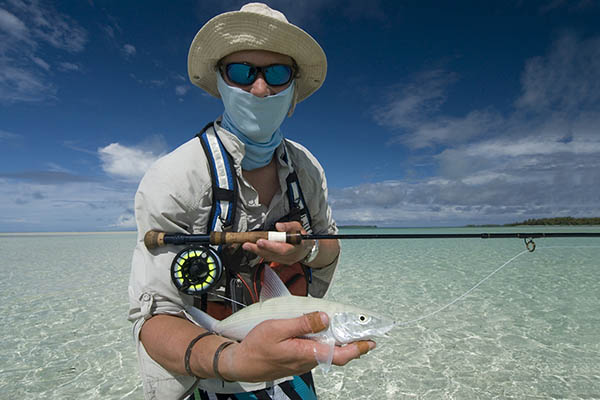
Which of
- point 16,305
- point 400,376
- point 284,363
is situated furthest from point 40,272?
point 284,363

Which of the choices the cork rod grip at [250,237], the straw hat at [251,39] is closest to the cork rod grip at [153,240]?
the cork rod grip at [250,237]

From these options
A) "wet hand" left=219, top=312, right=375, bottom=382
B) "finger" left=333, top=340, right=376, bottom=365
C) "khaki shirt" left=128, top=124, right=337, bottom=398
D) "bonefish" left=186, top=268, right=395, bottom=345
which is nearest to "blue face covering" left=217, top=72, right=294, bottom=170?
"khaki shirt" left=128, top=124, right=337, bottom=398

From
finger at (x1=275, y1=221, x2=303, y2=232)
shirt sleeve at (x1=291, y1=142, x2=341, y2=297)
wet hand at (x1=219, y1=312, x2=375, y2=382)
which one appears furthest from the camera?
shirt sleeve at (x1=291, y1=142, x2=341, y2=297)

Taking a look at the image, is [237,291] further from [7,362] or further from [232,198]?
[7,362]

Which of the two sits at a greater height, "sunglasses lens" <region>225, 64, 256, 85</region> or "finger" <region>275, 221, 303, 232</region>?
"sunglasses lens" <region>225, 64, 256, 85</region>

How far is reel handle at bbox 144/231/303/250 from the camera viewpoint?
168 centimetres

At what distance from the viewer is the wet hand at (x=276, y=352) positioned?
133cm

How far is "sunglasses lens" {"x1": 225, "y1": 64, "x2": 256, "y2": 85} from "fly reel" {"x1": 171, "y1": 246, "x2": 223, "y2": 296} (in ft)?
3.83

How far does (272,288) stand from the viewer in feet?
5.99

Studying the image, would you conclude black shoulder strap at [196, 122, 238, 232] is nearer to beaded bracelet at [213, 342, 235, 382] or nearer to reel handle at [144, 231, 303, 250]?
reel handle at [144, 231, 303, 250]

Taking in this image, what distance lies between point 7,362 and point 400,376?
619 cm

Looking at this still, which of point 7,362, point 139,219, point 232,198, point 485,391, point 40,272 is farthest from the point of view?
point 40,272

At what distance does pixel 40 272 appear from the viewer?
42.6ft

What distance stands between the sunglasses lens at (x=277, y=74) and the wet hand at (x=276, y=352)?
5.22ft
